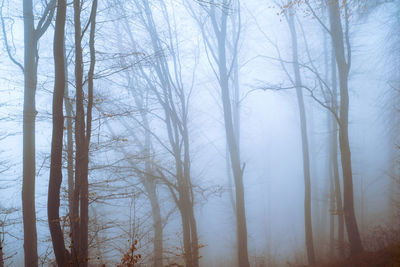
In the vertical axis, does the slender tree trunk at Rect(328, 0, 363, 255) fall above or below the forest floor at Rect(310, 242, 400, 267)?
above

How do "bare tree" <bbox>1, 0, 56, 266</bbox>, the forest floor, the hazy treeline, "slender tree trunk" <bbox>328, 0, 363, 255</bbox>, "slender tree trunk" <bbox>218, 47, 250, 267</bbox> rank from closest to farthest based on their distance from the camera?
the forest floor → "bare tree" <bbox>1, 0, 56, 266</bbox> → "slender tree trunk" <bbox>328, 0, 363, 255</bbox> → the hazy treeline → "slender tree trunk" <bbox>218, 47, 250, 267</bbox>

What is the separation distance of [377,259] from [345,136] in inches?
93.1

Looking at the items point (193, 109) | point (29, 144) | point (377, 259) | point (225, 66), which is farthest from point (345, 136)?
point (29, 144)

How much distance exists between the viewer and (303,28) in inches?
277

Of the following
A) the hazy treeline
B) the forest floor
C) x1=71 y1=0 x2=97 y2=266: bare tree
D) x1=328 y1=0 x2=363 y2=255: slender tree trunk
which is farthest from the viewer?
the hazy treeline

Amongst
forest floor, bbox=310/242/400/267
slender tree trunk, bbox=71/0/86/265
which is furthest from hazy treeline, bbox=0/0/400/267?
slender tree trunk, bbox=71/0/86/265

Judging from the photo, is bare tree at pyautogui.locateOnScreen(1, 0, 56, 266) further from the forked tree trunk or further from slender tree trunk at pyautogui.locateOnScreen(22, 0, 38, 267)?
the forked tree trunk

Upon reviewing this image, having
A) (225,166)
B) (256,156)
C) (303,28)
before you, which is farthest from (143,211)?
(303,28)

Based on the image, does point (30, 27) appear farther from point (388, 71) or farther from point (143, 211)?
point (388, 71)

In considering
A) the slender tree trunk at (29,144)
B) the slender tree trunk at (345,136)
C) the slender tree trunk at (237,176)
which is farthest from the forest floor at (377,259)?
the slender tree trunk at (29,144)

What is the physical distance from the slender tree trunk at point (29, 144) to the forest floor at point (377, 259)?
18.7 feet

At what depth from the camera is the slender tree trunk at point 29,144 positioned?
15.0ft

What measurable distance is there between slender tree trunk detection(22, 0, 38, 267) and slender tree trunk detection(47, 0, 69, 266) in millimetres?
1363

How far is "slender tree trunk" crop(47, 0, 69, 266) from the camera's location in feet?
10.7
